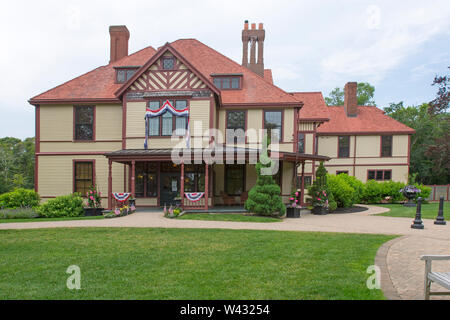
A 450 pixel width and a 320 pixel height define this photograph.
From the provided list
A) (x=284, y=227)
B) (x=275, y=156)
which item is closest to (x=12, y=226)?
(x=284, y=227)

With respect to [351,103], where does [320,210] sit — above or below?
below

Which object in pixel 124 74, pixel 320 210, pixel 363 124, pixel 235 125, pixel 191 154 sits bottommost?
pixel 320 210

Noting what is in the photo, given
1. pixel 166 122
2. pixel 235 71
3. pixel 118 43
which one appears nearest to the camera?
pixel 166 122

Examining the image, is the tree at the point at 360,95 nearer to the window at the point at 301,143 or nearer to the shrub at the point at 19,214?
the window at the point at 301,143

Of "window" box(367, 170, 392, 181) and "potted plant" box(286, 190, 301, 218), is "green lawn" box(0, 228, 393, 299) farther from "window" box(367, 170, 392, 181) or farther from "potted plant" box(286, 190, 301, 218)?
"window" box(367, 170, 392, 181)

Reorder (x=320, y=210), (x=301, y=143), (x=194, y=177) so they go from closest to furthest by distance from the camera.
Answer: (x=320, y=210) < (x=194, y=177) < (x=301, y=143)

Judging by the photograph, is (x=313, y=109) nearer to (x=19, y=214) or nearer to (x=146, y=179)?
(x=146, y=179)

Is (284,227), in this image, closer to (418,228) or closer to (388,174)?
(418,228)

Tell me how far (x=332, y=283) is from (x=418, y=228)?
318 inches

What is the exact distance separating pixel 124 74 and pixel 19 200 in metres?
9.29

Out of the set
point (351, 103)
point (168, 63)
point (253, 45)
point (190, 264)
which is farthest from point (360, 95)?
point (190, 264)

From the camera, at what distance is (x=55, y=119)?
18.4 meters

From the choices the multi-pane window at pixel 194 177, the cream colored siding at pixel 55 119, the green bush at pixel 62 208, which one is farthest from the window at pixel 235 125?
the cream colored siding at pixel 55 119

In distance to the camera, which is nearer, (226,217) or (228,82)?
(226,217)
